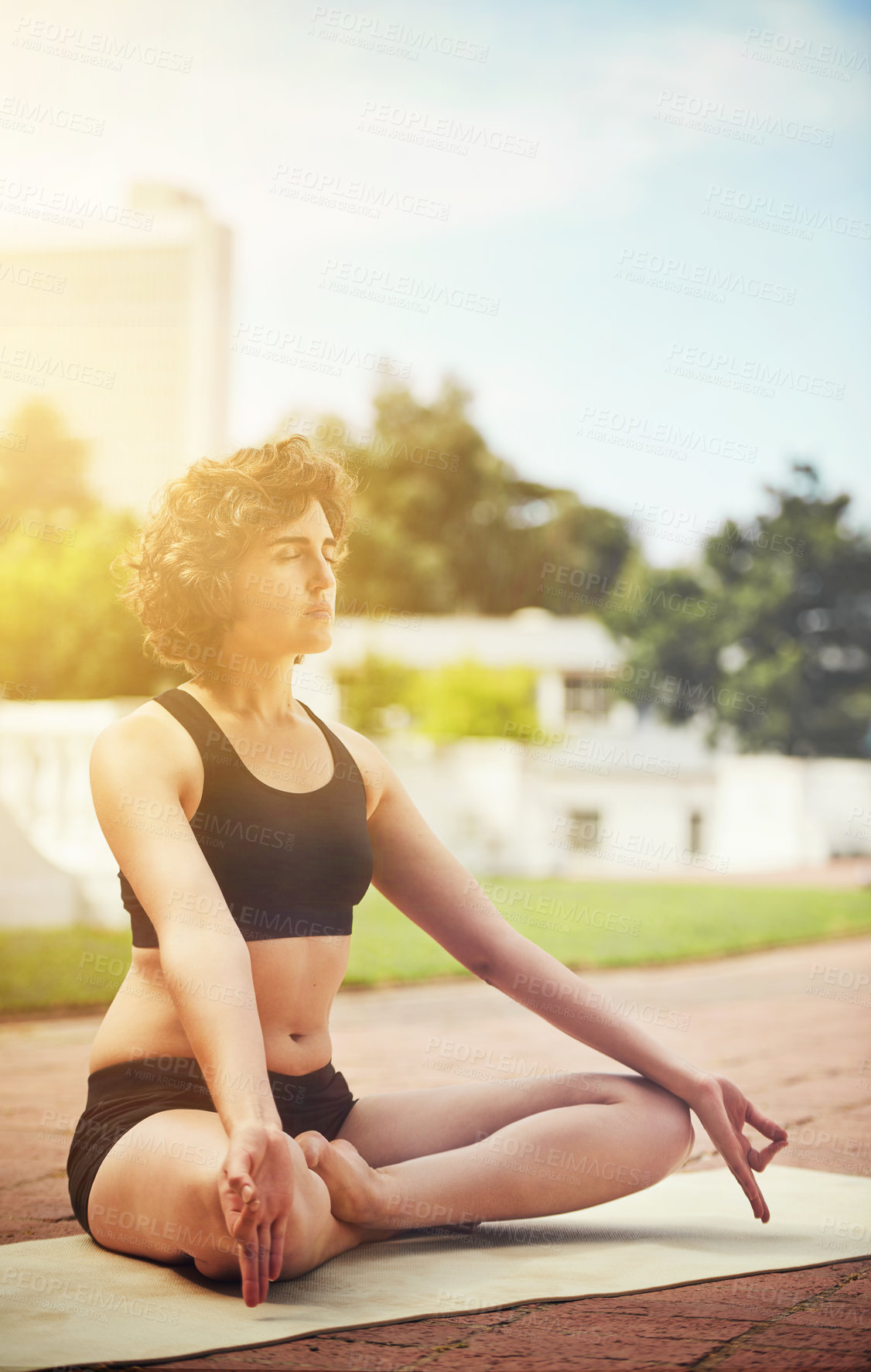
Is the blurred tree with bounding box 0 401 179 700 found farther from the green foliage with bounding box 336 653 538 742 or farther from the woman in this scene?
→ the woman

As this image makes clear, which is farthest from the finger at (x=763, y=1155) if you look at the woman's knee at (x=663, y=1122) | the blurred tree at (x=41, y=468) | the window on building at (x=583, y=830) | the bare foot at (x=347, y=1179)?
the blurred tree at (x=41, y=468)

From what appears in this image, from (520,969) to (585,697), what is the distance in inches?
1269

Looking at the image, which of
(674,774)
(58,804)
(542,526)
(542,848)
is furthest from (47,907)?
(542,526)

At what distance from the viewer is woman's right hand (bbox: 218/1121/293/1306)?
6.82 feet

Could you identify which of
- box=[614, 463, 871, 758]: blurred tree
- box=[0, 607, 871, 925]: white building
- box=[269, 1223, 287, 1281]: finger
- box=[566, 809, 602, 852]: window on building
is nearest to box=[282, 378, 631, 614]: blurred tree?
box=[0, 607, 871, 925]: white building

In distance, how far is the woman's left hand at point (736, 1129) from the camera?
2.68 meters

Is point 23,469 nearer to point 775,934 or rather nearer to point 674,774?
point 674,774

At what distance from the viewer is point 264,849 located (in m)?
2.58

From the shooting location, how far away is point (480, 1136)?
2.88m

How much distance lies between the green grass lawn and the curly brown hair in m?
0.80

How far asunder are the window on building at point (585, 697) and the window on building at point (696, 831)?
18.1ft

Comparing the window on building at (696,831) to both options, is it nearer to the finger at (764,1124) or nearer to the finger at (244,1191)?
the finger at (764,1124)

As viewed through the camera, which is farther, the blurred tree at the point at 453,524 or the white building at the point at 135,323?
the white building at the point at 135,323

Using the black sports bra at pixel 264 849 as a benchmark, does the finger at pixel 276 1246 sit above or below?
below
